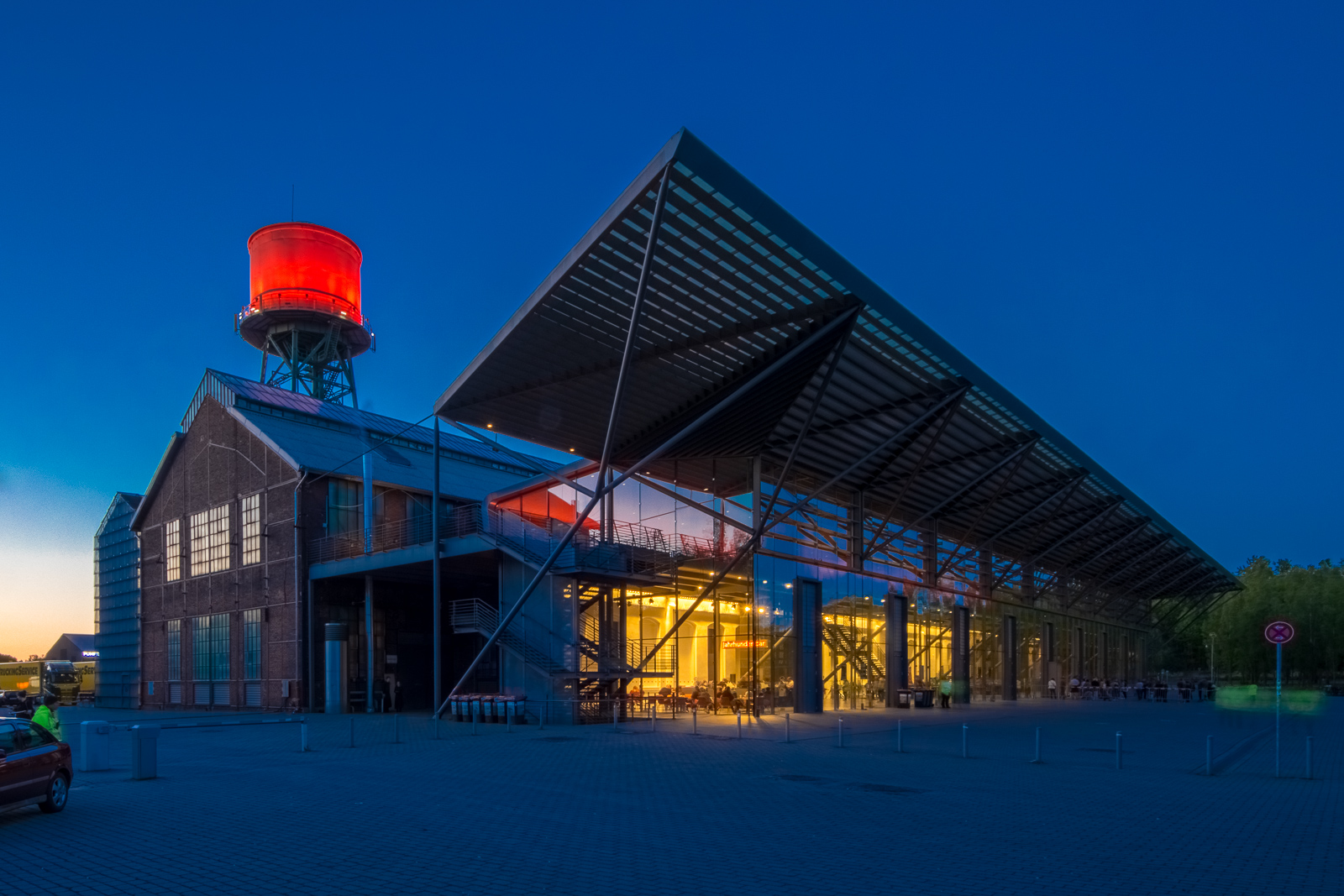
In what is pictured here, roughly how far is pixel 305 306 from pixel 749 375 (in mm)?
37870

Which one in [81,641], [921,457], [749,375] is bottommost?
[81,641]

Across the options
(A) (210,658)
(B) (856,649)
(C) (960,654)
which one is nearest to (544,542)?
(B) (856,649)

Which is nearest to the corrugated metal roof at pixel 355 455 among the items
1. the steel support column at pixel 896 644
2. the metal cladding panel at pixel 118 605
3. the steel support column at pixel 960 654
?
the metal cladding panel at pixel 118 605

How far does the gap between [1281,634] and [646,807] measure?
12836 millimetres

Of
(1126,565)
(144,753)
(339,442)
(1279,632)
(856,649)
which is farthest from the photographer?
(1126,565)

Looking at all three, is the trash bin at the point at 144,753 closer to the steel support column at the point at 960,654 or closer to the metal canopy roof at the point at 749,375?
the metal canopy roof at the point at 749,375

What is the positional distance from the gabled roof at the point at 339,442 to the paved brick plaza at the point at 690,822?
21.7 meters

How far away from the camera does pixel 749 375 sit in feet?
92.4

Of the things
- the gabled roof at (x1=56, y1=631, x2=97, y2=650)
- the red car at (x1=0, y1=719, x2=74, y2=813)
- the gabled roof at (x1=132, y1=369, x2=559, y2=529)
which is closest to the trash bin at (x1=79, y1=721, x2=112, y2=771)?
the red car at (x1=0, y1=719, x2=74, y2=813)

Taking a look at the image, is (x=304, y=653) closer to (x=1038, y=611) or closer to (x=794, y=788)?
(x=794, y=788)

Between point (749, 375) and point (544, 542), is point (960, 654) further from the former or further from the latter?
point (749, 375)

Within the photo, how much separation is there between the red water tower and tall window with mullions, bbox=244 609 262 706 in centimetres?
1737

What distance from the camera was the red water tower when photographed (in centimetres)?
5775

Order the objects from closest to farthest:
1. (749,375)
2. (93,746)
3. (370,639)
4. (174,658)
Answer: (93,746) < (749,375) < (370,639) < (174,658)
